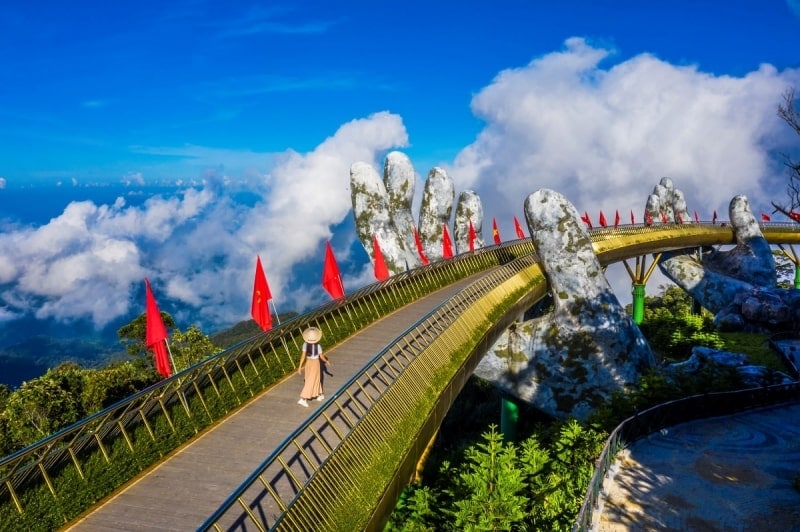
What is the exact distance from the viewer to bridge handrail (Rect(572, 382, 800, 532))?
1491cm

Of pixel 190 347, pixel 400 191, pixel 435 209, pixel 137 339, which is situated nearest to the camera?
pixel 190 347

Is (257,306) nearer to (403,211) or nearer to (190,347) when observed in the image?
(190,347)

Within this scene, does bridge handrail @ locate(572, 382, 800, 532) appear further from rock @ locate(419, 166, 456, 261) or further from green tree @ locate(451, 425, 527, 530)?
rock @ locate(419, 166, 456, 261)

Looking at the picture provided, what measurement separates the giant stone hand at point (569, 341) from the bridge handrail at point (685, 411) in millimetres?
4047

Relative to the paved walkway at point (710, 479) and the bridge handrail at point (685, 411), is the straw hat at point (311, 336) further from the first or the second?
the paved walkway at point (710, 479)

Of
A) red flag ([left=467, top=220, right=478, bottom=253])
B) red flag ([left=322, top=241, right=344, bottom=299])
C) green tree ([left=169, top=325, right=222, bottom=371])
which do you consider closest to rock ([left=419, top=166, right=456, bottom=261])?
red flag ([left=467, top=220, right=478, bottom=253])

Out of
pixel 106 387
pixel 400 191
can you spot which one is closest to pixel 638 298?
pixel 400 191

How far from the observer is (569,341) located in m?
23.9

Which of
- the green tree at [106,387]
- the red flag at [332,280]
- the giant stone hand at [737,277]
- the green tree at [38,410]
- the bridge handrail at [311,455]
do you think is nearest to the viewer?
the bridge handrail at [311,455]

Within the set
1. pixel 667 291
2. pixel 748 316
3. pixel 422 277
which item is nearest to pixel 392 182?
pixel 422 277

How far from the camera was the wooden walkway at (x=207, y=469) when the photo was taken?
961cm

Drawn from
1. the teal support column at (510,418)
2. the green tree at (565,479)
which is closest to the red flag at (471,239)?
the teal support column at (510,418)

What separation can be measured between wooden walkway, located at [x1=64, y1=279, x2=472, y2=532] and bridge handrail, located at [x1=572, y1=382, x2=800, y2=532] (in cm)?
720

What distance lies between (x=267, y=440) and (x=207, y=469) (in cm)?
140
